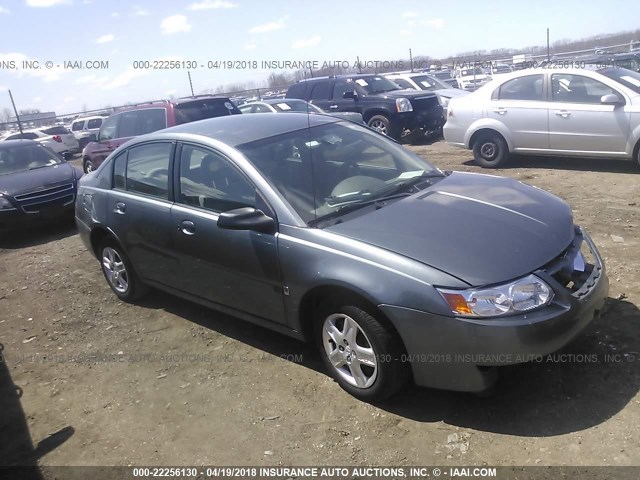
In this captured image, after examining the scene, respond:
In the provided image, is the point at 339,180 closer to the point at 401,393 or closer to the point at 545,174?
the point at 401,393

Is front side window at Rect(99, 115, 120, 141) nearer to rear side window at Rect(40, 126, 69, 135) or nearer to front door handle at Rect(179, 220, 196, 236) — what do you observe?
Answer: front door handle at Rect(179, 220, 196, 236)

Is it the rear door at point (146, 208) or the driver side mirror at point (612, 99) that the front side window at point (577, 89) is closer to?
the driver side mirror at point (612, 99)

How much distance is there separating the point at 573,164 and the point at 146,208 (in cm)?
728

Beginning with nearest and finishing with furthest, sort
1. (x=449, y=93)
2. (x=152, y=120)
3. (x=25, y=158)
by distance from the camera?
1. (x=25, y=158)
2. (x=152, y=120)
3. (x=449, y=93)

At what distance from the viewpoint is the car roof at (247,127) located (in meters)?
4.10

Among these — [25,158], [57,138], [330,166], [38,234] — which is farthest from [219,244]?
[57,138]

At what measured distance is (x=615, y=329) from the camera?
3.74 meters

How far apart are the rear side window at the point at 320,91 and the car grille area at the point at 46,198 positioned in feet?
24.6

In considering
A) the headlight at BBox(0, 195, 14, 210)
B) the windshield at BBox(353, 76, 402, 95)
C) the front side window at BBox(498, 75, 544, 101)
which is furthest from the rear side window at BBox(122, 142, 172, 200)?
the windshield at BBox(353, 76, 402, 95)

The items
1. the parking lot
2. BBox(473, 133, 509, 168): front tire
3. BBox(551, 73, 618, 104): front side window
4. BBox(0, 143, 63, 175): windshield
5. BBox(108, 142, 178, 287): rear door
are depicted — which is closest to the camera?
the parking lot

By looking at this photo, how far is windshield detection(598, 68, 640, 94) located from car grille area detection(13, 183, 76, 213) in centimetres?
841

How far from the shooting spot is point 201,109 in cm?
1045

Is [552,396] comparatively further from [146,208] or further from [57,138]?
[57,138]

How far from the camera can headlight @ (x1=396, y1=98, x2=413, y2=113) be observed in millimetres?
12930
